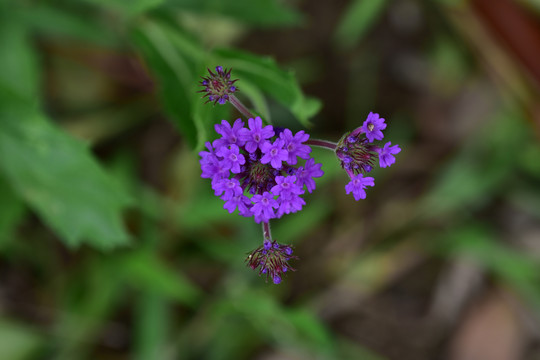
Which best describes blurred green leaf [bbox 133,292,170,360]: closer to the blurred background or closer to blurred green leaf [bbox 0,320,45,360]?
the blurred background

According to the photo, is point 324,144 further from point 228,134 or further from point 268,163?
point 228,134

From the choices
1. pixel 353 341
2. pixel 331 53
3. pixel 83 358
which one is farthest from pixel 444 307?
pixel 83 358

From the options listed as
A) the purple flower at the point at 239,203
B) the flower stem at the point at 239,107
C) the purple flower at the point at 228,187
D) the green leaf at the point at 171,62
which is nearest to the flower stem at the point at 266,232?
the purple flower at the point at 239,203

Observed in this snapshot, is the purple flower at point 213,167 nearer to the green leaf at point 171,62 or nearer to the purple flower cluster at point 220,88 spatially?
the purple flower cluster at point 220,88

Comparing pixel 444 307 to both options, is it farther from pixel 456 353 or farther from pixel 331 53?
pixel 331 53

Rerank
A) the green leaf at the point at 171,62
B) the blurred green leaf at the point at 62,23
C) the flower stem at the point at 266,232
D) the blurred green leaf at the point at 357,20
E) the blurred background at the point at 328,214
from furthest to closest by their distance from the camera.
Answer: the blurred green leaf at the point at 357,20, the blurred background at the point at 328,214, the blurred green leaf at the point at 62,23, the green leaf at the point at 171,62, the flower stem at the point at 266,232

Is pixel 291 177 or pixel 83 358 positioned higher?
pixel 83 358

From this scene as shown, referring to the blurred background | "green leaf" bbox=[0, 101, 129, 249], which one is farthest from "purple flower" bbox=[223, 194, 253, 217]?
the blurred background
